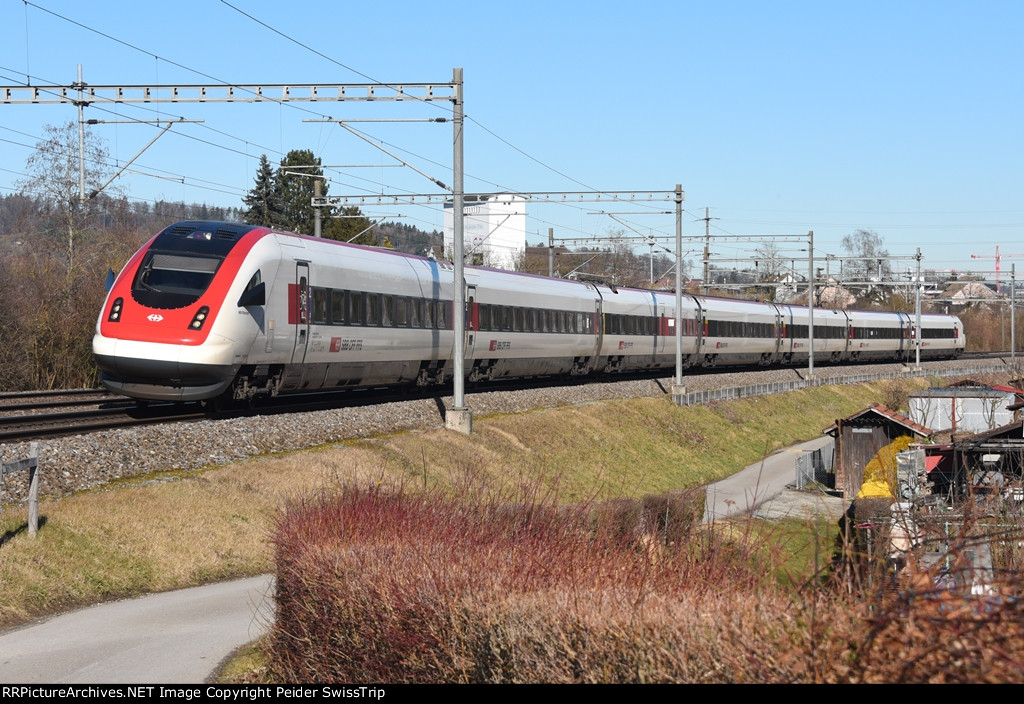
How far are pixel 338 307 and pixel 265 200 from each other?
70.8 meters

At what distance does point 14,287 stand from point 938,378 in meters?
62.8

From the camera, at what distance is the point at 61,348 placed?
37.8m

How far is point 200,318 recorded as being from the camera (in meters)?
22.4

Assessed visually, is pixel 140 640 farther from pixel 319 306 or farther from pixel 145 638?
pixel 319 306

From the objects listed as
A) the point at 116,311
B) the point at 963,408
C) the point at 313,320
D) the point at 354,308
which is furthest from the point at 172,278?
the point at 963,408

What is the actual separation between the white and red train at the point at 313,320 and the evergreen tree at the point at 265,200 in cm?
5212

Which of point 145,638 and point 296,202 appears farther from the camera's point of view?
point 296,202

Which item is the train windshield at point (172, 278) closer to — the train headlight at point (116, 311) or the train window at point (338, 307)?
the train headlight at point (116, 311)

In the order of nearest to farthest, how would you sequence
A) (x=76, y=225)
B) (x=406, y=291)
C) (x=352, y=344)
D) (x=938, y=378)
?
1. (x=352, y=344)
2. (x=406, y=291)
3. (x=76, y=225)
4. (x=938, y=378)

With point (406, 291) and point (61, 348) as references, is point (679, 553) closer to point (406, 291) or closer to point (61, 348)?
point (406, 291)

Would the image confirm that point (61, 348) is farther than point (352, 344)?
Yes

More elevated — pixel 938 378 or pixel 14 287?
pixel 14 287

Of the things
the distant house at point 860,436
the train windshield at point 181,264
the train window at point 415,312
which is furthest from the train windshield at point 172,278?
the distant house at point 860,436
